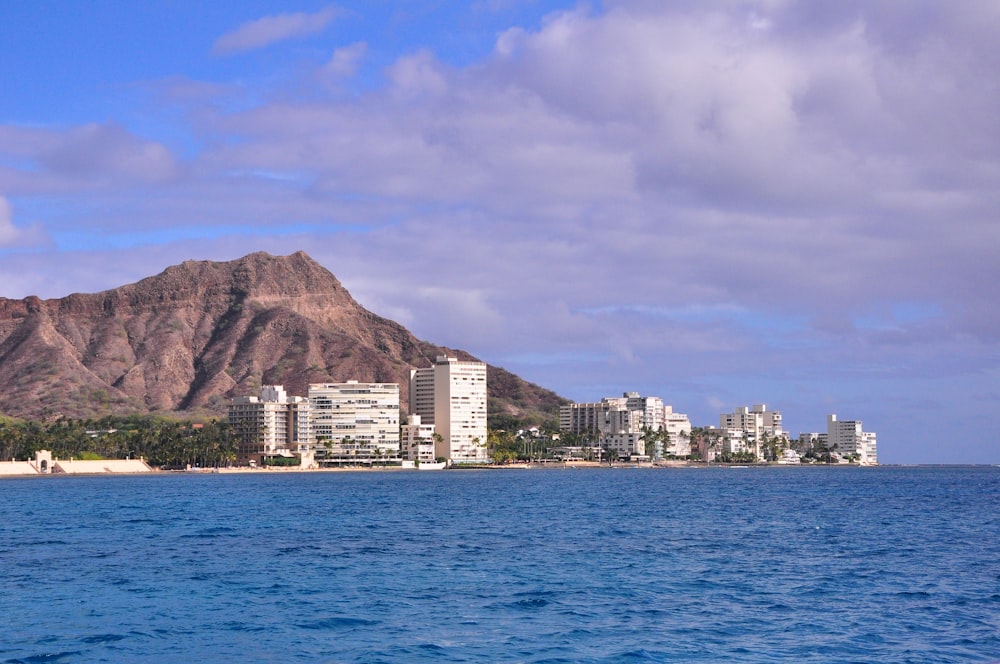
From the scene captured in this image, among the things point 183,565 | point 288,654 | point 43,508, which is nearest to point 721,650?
point 288,654

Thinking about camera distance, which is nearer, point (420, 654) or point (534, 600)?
point (420, 654)

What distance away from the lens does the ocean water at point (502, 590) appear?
2953 cm

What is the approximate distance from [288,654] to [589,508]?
206ft

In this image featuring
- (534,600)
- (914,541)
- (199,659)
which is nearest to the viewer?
(199,659)

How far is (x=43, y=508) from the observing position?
95125 mm

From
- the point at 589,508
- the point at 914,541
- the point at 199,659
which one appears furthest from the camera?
the point at 589,508

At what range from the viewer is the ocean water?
29531 mm

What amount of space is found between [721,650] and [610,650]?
116 inches

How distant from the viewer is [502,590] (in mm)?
38781

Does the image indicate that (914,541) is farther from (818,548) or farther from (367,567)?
Answer: (367,567)

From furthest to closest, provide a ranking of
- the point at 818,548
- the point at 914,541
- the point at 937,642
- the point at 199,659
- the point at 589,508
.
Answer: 1. the point at 589,508
2. the point at 914,541
3. the point at 818,548
4. the point at 937,642
5. the point at 199,659

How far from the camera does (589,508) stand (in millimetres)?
89938

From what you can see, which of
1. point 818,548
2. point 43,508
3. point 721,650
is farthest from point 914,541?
point 43,508

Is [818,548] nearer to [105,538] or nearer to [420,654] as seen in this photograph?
[420,654]
